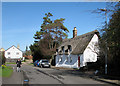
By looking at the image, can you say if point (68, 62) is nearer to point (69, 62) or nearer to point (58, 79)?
point (69, 62)

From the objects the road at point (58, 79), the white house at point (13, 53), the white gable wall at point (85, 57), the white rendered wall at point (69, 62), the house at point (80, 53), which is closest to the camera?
the road at point (58, 79)

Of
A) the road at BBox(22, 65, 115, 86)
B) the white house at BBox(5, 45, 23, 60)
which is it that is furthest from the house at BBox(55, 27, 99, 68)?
the white house at BBox(5, 45, 23, 60)

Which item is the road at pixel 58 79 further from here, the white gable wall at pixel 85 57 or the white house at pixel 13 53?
the white house at pixel 13 53

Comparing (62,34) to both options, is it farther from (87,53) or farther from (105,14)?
(105,14)

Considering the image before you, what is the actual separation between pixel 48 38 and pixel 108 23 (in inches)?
1073

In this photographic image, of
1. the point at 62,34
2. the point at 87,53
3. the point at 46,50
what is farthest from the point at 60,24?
the point at 87,53

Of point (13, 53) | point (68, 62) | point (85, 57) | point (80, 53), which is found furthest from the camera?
point (13, 53)

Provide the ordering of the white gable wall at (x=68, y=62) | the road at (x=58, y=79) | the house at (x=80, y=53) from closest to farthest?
the road at (x=58, y=79) → the house at (x=80, y=53) → the white gable wall at (x=68, y=62)

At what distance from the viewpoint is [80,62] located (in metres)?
30.0

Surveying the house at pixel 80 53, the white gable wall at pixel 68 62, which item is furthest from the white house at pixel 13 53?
the house at pixel 80 53

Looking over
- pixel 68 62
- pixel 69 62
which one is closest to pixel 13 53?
pixel 68 62

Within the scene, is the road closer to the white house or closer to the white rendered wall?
the white rendered wall

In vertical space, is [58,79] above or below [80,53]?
below

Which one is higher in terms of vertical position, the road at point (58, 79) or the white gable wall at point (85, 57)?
the white gable wall at point (85, 57)
